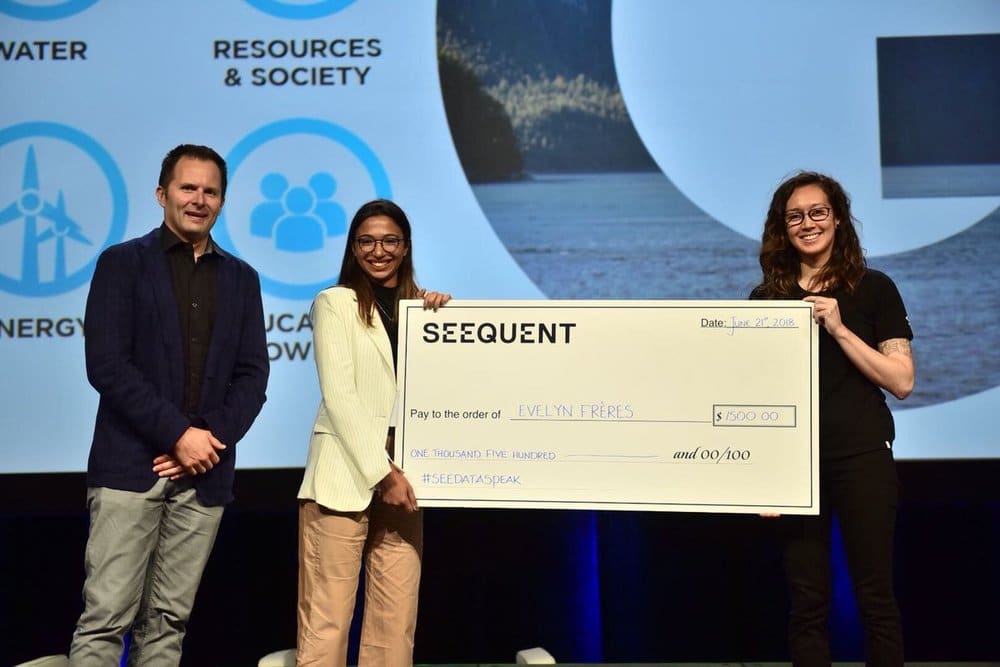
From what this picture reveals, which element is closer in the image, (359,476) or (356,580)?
(359,476)

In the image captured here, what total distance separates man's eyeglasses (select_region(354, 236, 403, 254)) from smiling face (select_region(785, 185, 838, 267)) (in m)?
1.07

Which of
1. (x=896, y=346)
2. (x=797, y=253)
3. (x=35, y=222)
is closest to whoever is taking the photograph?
(x=896, y=346)

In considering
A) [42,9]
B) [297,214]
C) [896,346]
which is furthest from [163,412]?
[42,9]

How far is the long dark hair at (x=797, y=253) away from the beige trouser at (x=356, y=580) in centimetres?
124

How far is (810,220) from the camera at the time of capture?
2.29 metres

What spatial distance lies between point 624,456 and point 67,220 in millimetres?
2316

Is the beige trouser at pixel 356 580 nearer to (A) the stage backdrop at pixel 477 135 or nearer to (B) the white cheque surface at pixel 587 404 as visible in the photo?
(B) the white cheque surface at pixel 587 404

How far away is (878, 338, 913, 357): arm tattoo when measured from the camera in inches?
87.5

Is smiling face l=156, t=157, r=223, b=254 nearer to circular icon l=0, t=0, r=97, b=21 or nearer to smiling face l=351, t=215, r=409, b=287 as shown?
smiling face l=351, t=215, r=409, b=287

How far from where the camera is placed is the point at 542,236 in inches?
132

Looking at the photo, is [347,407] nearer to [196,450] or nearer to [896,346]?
[196,450]

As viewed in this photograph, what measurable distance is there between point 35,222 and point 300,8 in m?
1.30

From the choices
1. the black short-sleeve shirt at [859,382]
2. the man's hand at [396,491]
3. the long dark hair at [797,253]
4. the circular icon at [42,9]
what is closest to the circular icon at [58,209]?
the circular icon at [42,9]

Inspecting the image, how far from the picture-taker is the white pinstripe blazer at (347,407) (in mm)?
2334
